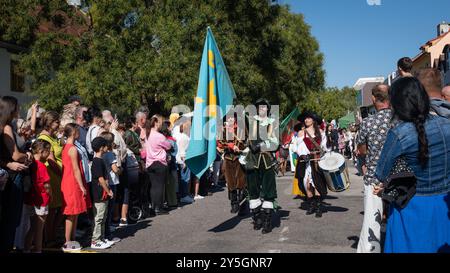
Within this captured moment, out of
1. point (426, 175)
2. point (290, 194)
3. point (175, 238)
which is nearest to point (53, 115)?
point (175, 238)

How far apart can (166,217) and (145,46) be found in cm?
1132

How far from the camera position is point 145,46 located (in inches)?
753

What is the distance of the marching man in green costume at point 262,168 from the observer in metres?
7.50

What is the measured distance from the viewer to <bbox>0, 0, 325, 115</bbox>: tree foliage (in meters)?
18.2

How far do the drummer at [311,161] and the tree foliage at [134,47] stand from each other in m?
9.24

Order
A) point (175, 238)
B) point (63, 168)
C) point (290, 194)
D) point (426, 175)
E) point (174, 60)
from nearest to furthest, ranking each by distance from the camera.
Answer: point (426, 175), point (63, 168), point (175, 238), point (290, 194), point (174, 60)

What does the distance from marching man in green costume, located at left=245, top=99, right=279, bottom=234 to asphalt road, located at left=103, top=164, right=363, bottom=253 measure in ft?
0.93

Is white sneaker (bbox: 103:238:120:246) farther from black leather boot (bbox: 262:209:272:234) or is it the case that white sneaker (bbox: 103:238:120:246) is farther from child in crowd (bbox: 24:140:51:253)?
black leather boot (bbox: 262:209:272:234)

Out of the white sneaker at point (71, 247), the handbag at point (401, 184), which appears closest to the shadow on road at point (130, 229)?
the white sneaker at point (71, 247)

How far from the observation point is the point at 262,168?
24.8ft

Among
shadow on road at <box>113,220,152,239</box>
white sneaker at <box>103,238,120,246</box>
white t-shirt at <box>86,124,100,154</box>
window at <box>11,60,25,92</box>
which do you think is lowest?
shadow on road at <box>113,220,152,239</box>

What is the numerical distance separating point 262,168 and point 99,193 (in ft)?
7.96

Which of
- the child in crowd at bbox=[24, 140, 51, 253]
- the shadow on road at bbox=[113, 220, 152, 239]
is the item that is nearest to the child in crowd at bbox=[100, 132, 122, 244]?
the shadow on road at bbox=[113, 220, 152, 239]

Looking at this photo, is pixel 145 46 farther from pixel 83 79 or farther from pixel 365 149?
pixel 365 149
